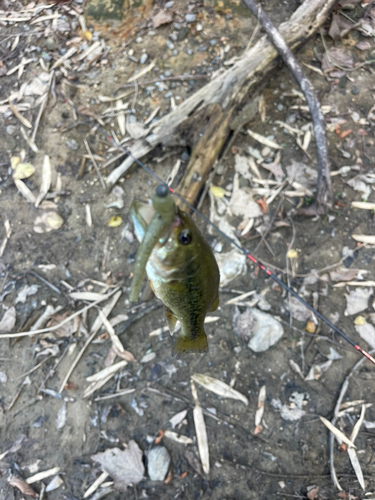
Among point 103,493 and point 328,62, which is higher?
point 328,62

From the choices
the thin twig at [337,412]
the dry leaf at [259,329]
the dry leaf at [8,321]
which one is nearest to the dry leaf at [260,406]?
the dry leaf at [259,329]

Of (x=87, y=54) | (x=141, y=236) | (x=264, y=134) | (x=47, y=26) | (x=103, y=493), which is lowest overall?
(x=103, y=493)

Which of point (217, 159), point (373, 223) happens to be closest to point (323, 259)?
point (373, 223)

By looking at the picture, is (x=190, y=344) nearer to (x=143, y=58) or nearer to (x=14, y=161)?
(x=14, y=161)

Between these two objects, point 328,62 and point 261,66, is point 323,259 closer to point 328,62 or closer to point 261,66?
point 261,66

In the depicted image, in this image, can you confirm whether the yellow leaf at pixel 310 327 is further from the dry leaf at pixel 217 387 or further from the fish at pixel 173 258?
the fish at pixel 173 258

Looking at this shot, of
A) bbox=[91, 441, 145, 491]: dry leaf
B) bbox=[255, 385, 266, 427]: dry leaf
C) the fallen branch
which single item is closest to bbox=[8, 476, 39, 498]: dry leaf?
bbox=[91, 441, 145, 491]: dry leaf

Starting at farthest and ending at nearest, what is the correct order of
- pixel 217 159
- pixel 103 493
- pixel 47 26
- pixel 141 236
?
pixel 47 26 < pixel 217 159 < pixel 103 493 < pixel 141 236
